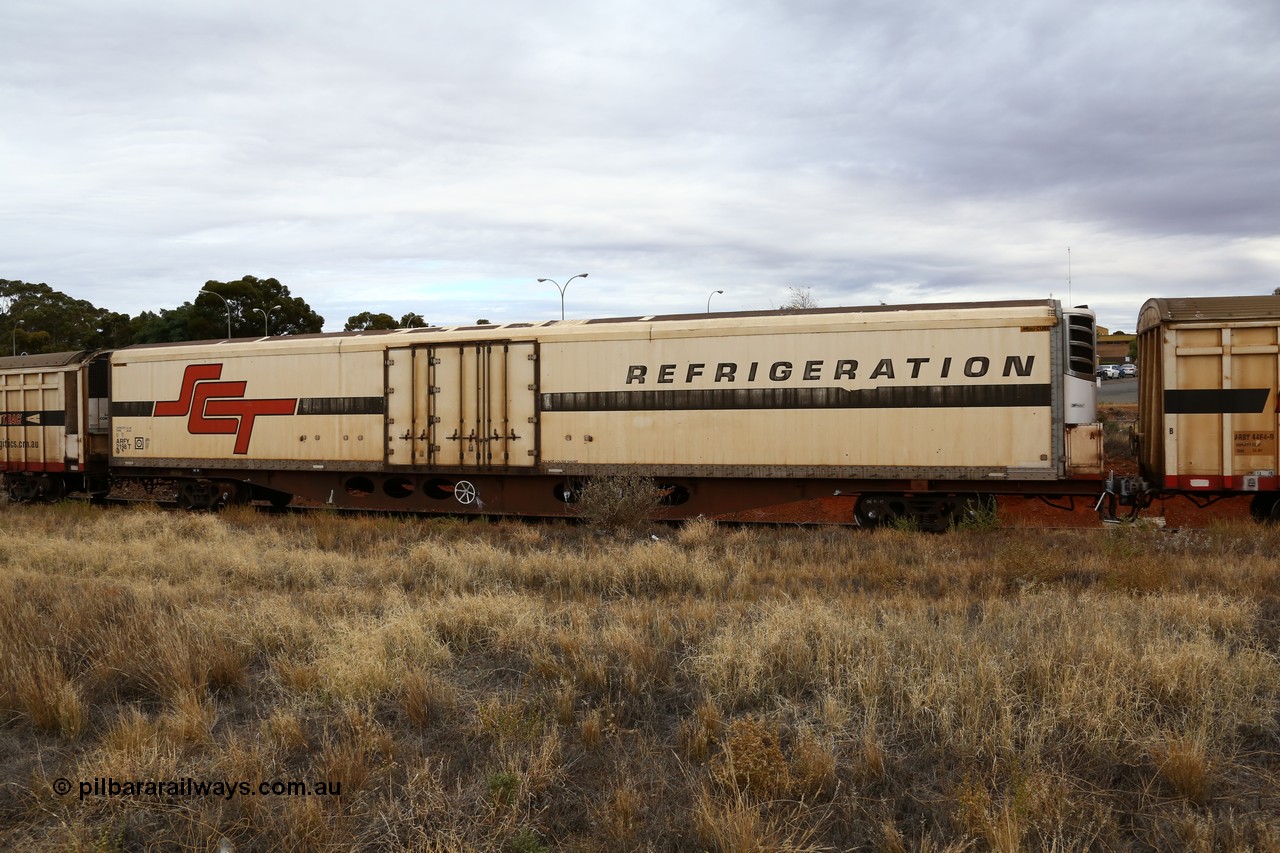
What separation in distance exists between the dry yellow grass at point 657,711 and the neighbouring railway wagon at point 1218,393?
11.5 feet

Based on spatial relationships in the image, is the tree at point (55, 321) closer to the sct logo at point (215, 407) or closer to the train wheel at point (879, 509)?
the sct logo at point (215, 407)

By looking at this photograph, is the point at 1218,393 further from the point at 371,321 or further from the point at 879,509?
the point at 371,321

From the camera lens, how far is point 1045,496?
12.5m

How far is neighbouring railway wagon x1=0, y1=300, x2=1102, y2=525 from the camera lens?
39.9 ft

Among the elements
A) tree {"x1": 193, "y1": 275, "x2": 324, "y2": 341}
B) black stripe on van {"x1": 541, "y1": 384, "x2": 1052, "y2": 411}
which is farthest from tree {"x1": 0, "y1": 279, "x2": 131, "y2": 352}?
black stripe on van {"x1": 541, "y1": 384, "x2": 1052, "y2": 411}

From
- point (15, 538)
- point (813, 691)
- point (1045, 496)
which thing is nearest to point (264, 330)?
point (15, 538)

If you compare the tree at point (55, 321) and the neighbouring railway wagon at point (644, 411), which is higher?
the tree at point (55, 321)

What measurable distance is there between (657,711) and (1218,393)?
1038 cm

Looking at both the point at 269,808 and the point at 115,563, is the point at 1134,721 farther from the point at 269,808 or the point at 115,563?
the point at 115,563

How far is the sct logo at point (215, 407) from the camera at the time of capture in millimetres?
16156

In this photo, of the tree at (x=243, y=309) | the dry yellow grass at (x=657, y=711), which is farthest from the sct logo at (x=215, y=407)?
the tree at (x=243, y=309)

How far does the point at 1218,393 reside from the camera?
39.1 ft

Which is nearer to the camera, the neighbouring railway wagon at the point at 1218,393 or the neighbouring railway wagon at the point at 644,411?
the neighbouring railway wagon at the point at 1218,393

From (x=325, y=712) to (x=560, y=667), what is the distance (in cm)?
148
